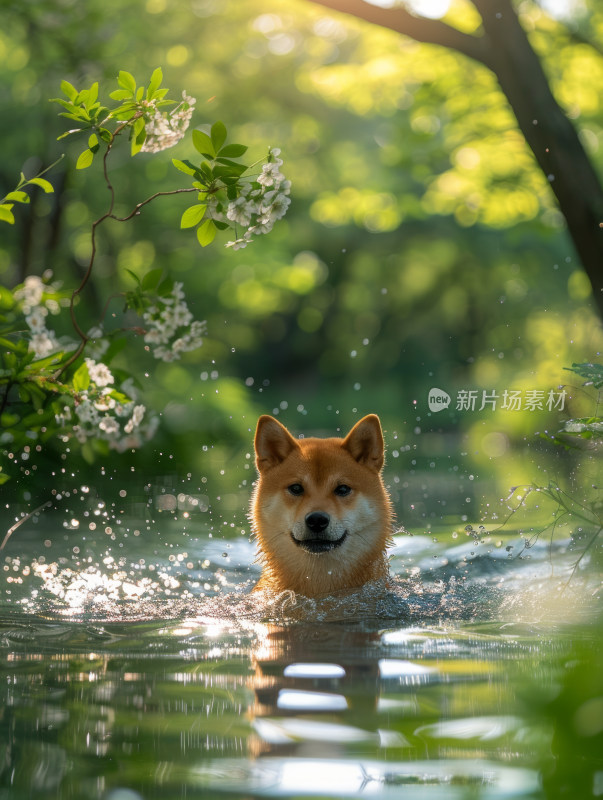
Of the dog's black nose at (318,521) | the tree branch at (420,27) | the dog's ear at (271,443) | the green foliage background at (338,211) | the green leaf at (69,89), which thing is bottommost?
the dog's black nose at (318,521)

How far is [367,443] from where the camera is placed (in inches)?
193

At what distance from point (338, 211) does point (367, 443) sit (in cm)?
1213

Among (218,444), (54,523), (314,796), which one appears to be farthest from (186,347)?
(218,444)

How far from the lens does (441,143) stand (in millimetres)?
13977

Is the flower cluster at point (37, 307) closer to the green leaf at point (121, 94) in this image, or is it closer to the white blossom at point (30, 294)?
the white blossom at point (30, 294)

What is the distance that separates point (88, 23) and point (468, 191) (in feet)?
20.8

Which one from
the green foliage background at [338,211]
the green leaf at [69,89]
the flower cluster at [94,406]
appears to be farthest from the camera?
the green foliage background at [338,211]

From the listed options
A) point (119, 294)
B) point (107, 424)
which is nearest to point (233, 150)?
point (119, 294)

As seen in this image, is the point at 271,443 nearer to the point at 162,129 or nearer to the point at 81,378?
the point at 81,378

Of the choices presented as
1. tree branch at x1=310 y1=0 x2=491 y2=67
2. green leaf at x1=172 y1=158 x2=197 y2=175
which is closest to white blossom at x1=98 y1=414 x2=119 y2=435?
green leaf at x1=172 y1=158 x2=197 y2=175

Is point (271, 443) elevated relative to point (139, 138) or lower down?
lower down

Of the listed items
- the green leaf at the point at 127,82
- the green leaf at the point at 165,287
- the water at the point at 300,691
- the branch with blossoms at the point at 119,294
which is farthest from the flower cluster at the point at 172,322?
the water at the point at 300,691

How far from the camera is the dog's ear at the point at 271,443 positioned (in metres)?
4.82

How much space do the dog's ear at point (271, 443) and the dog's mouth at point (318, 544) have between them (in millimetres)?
564
